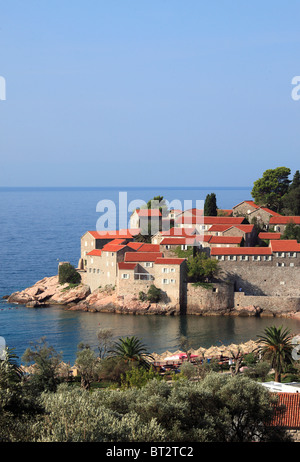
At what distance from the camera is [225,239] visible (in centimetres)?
5506

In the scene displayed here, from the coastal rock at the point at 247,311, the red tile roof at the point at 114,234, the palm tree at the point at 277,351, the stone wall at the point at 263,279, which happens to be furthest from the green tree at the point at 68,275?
the palm tree at the point at 277,351

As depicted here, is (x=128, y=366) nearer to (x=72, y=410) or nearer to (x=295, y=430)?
(x=295, y=430)

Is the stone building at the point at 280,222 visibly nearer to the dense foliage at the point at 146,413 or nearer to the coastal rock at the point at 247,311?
the coastal rock at the point at 247,311

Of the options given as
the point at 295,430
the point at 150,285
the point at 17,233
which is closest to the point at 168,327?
the point at 150,285

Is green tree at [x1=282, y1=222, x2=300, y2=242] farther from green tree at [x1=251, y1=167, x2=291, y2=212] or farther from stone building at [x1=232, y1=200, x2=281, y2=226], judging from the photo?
green tree at [x1=251, y1=167, x2=291, y2=212]

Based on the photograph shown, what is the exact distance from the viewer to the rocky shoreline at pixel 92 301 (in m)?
51.0

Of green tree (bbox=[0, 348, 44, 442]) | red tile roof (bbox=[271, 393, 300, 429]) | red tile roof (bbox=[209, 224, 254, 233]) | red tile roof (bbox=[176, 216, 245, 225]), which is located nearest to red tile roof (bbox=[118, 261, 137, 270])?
red tile roof (bbox=[209, 224, 254, 233])

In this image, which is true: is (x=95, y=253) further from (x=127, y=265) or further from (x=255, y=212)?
(x=255, y=212)

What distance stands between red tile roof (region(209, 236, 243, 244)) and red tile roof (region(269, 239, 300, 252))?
8.73 feet

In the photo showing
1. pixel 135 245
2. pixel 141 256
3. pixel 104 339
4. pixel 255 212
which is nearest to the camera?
pixel 104 339

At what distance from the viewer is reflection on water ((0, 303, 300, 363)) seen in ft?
141
